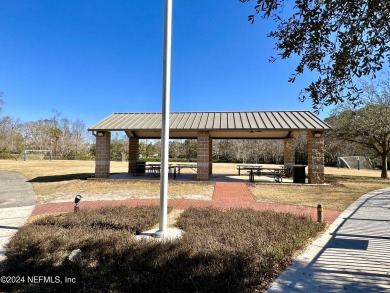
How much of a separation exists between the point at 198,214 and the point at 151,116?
13100 millimetres

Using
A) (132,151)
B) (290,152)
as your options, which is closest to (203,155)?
(132,151)

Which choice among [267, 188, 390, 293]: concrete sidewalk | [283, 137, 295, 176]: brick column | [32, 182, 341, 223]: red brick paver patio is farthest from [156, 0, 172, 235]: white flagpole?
[283, 137, 295, 176]: brick column

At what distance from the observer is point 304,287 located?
353 cm

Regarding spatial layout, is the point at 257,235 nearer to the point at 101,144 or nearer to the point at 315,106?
the point at 315,106

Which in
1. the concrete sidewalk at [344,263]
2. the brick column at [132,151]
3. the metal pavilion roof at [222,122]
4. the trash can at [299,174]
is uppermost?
the metal pavilion roof at [222,122]

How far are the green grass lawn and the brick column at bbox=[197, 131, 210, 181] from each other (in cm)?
941

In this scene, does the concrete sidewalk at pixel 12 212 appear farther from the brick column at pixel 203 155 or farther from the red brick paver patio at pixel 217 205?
the brick column at pixel 203 155

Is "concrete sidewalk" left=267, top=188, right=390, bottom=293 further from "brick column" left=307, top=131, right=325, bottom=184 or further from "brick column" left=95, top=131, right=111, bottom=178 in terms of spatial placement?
"brick column" left=95, top=131, right=111, bottom=178

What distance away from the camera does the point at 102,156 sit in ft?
53.7

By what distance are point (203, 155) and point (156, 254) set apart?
11.7m

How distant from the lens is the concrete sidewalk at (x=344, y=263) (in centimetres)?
358

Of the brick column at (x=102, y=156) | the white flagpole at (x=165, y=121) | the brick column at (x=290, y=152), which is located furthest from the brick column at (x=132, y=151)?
the white flagpole at (x=165, y=121)

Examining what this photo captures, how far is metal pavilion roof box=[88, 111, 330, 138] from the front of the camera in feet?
50.2

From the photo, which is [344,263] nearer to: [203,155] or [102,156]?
[203,155]
